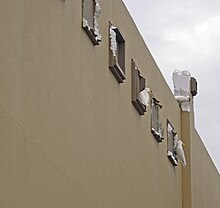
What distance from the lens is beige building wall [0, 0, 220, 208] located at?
26.7 feet

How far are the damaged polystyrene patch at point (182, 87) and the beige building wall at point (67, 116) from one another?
3825 mm

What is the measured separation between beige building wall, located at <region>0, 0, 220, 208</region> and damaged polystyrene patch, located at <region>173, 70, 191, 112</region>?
382 cm

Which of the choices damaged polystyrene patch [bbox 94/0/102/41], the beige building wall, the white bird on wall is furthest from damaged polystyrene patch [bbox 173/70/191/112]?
damaged polystyrene patch [bbox 94/0/102/41]

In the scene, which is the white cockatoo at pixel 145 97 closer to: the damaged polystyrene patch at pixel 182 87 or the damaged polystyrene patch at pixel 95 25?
the damaged polystyrene patch at pixel 95 25

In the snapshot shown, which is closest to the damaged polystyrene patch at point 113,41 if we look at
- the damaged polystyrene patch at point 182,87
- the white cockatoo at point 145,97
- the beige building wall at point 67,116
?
the beige building wall at point 67,116

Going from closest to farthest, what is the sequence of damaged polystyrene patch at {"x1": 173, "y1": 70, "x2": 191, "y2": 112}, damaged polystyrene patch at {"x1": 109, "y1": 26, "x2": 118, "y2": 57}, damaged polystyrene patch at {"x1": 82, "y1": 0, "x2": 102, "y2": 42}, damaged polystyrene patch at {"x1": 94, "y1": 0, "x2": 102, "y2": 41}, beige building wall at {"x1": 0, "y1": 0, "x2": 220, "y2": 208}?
beige building wall at {"x1": 0, "y1": 0, "x2": 220, "y2": 208}
damaged polystyrene patch at {"x1": 82, "y1": 0, "x2": 102, "y2": 42}
damaged polystyrene patch at {"x1": 94, "y1": 0, "x2": 102, "y2": 41}
damaged polystyrene patch at {"x1": 109, "y1": 26, "x2": 118, "y2": 57}
damaged polystyrene patch at {"x1": 173, "y1": 70, "x2": 191, "y2": 112}

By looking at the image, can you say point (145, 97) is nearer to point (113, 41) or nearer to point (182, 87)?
point (113, 41)

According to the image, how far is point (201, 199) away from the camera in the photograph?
20422 millimetres

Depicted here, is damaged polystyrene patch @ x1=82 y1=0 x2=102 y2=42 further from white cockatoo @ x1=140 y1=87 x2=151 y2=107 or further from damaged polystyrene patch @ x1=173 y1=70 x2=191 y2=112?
damaged polystyrene patch @ x1=173 y1=70 x2=191 y2=112

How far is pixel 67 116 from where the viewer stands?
9891 mm

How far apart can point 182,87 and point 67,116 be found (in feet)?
33.1

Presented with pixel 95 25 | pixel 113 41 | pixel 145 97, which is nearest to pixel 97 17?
pixel 95 25

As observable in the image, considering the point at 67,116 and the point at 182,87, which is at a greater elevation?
the point at 182,87

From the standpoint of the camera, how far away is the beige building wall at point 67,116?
26.7 feet
